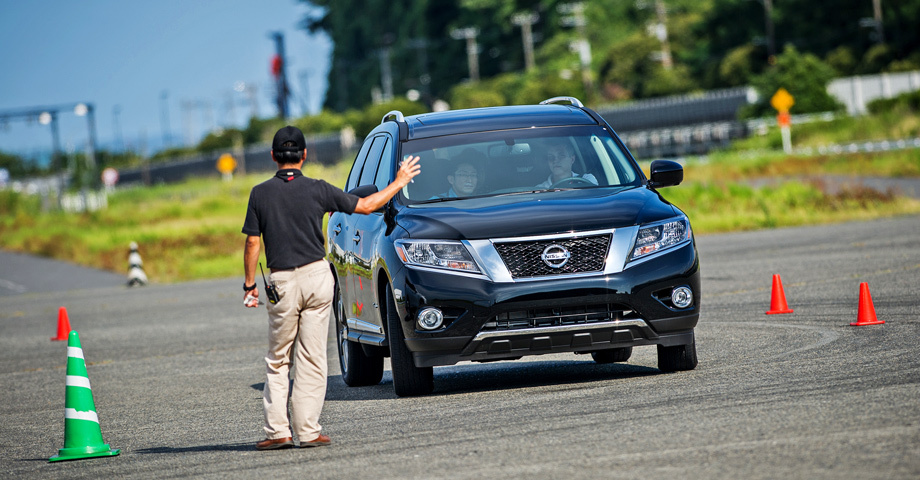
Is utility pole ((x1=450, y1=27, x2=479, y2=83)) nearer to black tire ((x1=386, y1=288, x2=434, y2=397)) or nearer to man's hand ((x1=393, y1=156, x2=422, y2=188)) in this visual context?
black tire ((x1=386, y1=288, x2=434, y2=397))

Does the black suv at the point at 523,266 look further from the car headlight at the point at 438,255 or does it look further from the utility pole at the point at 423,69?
the utility pole at the point at 423,69

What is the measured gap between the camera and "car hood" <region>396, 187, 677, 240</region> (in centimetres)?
884

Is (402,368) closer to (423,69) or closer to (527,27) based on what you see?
(527,27)

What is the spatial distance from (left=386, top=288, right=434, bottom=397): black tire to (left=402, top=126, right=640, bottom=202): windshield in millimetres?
1009

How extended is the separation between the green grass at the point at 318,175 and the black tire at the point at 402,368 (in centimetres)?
2154

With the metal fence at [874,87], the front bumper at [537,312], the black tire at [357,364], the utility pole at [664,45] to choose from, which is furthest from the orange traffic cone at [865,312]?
the utility pole at [664,45]

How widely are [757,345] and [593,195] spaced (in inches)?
94.6

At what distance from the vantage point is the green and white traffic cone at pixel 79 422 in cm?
827

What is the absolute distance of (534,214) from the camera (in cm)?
898

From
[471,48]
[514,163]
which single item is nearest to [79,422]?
[514,163]

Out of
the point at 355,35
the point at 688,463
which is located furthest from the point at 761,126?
the point at 355,35

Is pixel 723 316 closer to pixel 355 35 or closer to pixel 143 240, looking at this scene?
pixel 143 240

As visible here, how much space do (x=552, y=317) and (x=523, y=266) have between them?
381mm

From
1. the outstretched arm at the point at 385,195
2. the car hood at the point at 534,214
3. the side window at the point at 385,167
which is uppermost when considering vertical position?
the side window at the point at 385,167
